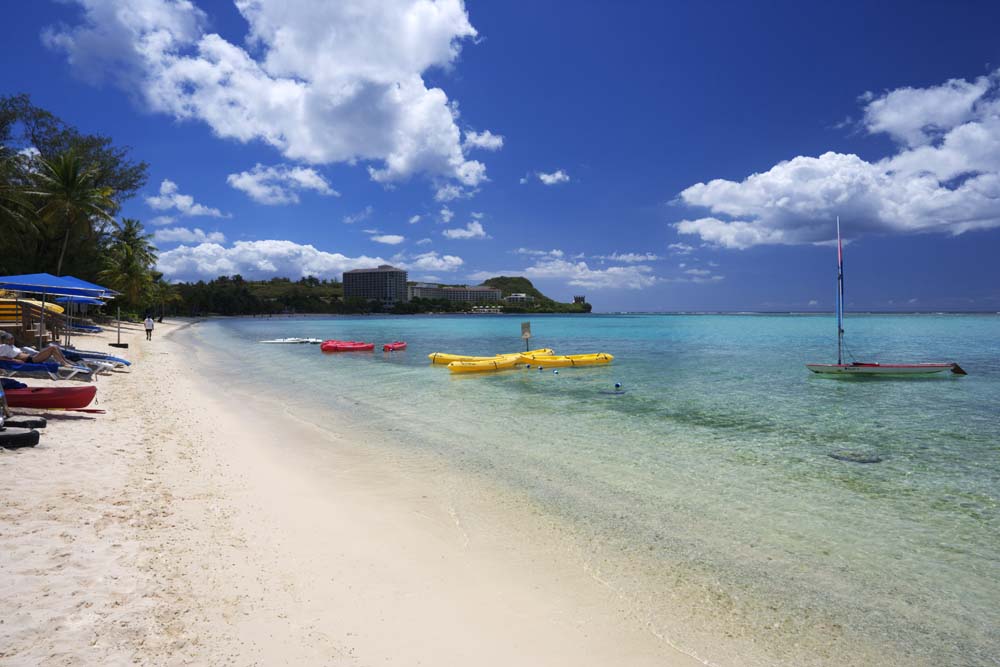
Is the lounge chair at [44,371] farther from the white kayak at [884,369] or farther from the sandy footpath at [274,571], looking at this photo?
the white kayak at [884,369]

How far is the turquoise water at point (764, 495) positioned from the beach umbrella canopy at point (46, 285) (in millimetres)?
6329

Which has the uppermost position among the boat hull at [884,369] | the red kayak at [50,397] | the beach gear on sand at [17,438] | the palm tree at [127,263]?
the palm tree at [127,263]

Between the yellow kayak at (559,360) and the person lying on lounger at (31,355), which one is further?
the yellow kayak at (559,360)

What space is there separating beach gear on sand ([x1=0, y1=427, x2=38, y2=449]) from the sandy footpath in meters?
0.19

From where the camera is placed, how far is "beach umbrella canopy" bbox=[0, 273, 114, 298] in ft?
44.3

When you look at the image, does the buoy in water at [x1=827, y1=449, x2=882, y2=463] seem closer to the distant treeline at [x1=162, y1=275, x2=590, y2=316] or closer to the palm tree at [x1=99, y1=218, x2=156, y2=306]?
the palm tree at [x1=99, y1=218, x2=156, y2=306]

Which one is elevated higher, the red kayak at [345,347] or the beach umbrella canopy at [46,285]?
the beach umbrella canopy at [46,285]

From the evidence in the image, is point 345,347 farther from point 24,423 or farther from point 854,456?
point 854,456

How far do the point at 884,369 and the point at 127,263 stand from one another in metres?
61.2

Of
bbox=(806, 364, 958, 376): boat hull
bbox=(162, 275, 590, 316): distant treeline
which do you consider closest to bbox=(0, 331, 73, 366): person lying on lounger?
bbox=(806, 364, 958, 376): boat hull

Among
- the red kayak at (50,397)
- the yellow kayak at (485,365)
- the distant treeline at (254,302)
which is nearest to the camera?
the red kayak at (50,397)

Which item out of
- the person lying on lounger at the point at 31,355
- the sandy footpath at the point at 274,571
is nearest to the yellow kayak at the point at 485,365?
the person lying on lounger at the point at 31,355

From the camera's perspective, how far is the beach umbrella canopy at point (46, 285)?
1351 centimetres

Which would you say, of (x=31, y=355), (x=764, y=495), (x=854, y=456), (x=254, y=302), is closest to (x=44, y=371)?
(x=31, y=355)
